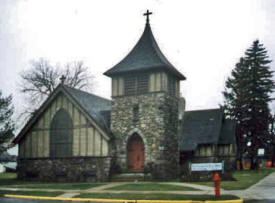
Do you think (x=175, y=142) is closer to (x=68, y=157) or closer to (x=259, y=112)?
(x=68, y=157)

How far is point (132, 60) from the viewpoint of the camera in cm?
2805

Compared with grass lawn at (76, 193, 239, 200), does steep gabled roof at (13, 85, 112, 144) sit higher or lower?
higher

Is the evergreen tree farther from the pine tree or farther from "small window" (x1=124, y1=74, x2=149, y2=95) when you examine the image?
the pine tree

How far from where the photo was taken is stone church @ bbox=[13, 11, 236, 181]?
26.0 metres

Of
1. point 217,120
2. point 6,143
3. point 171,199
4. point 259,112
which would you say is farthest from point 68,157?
point 259,112

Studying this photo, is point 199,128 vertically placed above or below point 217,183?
above

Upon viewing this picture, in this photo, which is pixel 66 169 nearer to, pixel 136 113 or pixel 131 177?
pixel 131 177

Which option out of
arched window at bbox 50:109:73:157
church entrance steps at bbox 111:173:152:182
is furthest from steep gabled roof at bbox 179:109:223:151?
arched window at bbox 50:109:73:157

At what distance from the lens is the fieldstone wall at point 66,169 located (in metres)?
26.0

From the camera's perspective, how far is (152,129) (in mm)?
25922

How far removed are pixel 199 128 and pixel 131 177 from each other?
15.1 metres

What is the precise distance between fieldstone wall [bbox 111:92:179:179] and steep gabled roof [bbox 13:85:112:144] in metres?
1.23

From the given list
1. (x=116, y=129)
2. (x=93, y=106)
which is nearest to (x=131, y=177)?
(x=116, y=129)

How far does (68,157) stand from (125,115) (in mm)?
4885
